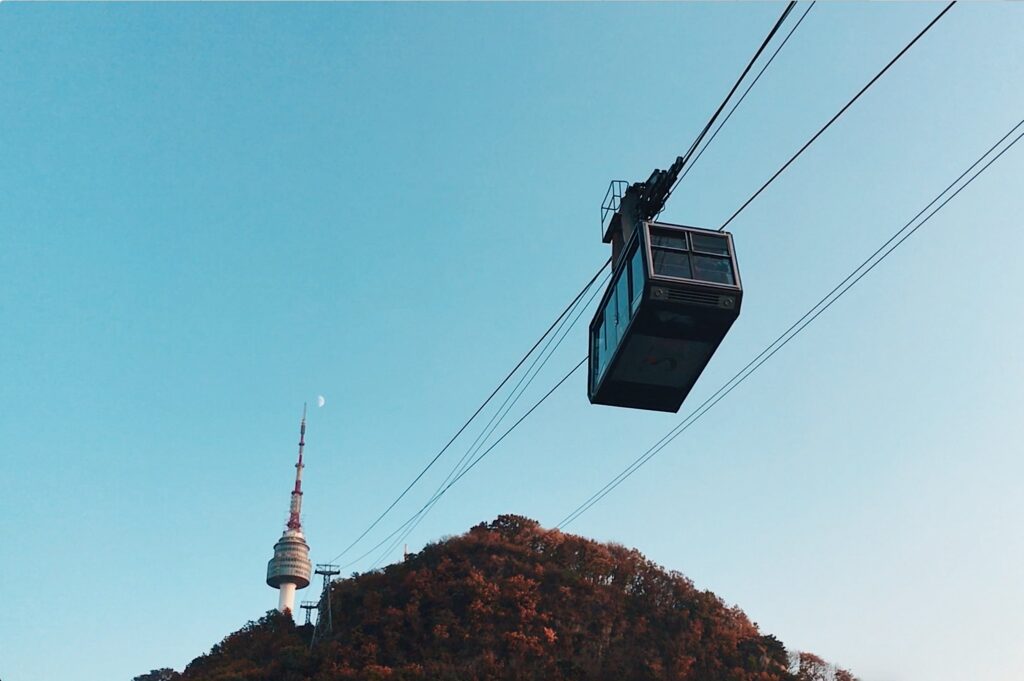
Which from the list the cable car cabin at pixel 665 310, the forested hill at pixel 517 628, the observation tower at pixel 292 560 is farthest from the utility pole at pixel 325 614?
the observation tower at pixel 292 560

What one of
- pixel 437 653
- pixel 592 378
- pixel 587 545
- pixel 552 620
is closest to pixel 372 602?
pixel 437 653

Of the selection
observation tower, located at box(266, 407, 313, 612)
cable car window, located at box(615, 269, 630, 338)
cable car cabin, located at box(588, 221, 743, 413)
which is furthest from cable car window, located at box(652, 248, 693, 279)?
observation tower, located at box(266, 407, 313, 612)

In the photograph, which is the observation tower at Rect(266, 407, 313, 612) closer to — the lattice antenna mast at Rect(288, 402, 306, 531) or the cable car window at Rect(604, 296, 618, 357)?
the lattice antenna mast at Rect(288, 402, 306, 531)

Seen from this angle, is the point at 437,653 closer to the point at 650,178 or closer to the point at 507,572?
the point at 507,572

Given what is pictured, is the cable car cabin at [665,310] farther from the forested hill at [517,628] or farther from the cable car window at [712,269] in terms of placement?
the forested hill at [517,628]

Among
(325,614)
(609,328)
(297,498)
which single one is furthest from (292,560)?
(609,328)

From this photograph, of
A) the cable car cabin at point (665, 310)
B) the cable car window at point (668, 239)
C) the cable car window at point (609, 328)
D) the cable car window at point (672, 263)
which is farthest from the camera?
the cable car window at point (609, 328)
